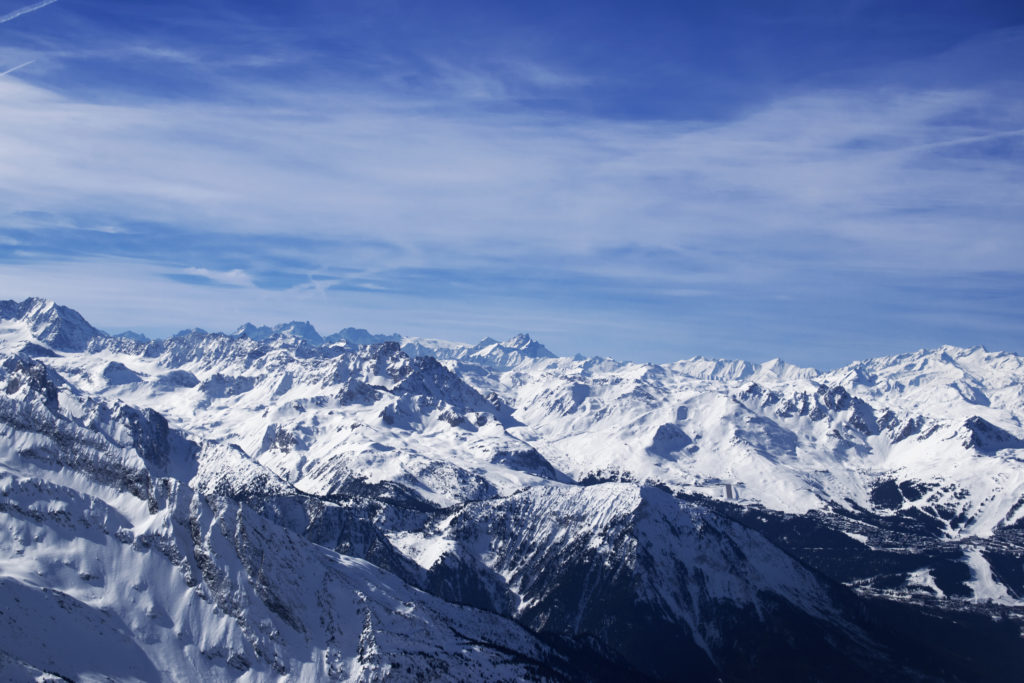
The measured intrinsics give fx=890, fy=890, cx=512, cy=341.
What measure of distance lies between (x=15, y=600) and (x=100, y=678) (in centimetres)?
2584

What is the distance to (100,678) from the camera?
199625mm

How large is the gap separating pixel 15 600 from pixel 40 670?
25529 millimetres

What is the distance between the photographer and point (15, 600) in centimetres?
19950

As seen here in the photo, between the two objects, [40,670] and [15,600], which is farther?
[15,600]

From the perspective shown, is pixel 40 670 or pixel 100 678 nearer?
pixel 40 670

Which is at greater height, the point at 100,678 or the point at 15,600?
the point at 15,600

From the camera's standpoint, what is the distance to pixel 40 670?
181125 millimetres

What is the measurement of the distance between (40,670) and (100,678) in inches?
816
